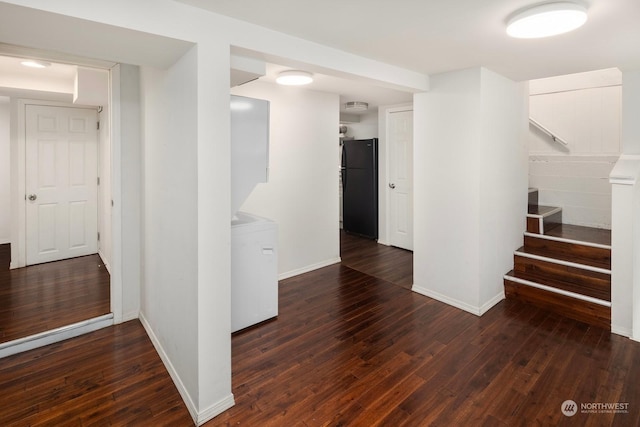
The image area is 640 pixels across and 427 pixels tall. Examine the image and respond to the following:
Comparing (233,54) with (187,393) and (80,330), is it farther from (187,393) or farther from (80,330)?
(80,330)

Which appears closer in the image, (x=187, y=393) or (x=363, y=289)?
(x=187, y=393)

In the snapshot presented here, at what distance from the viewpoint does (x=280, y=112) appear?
4.07 m

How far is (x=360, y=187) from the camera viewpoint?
615 cm

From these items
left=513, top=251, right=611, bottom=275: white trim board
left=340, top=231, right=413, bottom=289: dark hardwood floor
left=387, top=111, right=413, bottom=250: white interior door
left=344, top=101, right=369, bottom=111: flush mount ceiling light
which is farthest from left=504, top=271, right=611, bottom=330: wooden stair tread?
left=344, top=101, right=369, bottom=111: flush mount ceiling light

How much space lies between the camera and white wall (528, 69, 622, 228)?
13.6 ft

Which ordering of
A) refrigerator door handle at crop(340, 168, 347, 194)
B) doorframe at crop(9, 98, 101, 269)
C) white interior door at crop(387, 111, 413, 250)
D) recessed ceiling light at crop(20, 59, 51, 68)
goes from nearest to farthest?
recessed ceiling light at crop(20, 59, 51, 68), doorframe at crop(9, 98, 101, 269), white interior door at crop(387, 111, 413, 250), refrigerator door handle at crop(340, 168, 347, 194)

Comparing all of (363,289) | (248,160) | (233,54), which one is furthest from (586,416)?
(233,54)

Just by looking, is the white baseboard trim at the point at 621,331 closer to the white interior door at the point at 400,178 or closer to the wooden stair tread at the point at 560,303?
the wooden stair tread at the point at 560,303

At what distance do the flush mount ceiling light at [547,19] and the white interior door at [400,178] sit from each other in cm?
331

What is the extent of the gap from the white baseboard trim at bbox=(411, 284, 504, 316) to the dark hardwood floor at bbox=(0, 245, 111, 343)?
3018 mm

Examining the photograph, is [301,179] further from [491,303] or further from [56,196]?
[56,196]

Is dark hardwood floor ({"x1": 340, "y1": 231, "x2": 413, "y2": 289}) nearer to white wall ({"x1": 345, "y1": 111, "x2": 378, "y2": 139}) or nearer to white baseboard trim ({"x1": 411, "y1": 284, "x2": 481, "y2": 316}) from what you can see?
white baseboard trim ({"x1": 411, "y1": 284, "x2": 481, "y2": 316})

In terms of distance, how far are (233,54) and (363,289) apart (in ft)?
8.79

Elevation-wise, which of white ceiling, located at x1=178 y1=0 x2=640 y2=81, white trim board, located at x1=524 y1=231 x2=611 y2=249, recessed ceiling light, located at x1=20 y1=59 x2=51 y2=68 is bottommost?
white trim board, located at x1=524 y1=231 x2=611 y2=249
